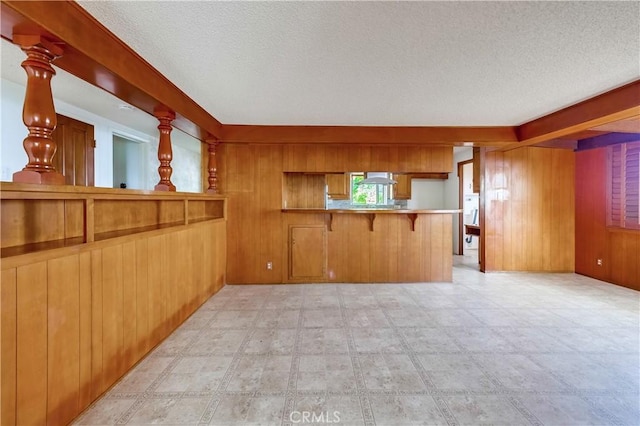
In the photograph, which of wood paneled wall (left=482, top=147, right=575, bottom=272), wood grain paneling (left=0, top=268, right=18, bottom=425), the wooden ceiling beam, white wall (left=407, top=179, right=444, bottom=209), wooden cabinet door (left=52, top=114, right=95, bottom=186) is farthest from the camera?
white wall (left=407, top=179, right=444, bottom=209)

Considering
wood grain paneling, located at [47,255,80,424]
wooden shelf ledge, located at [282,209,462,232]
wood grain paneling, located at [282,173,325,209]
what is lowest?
wood grain paneling, located at [47,255,80,424]

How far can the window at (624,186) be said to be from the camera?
383 centimetres

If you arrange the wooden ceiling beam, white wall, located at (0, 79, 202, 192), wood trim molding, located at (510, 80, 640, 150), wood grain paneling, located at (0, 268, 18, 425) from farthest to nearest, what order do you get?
white wall, located at (0, 79, 202, 192)
wood trim molding, located at (510, 80, 640, 150)
the wooden ceiling beam
wood grain paneling, located at (0, 268, 18, 425)

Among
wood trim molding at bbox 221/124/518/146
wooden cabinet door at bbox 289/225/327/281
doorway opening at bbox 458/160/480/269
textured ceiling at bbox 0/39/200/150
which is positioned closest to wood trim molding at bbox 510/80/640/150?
wood trim molding at bbox 221/124/518/146

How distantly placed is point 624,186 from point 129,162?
7.86m

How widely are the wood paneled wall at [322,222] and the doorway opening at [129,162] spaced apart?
1.75 m

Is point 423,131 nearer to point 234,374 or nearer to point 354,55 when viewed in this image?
point 354,55

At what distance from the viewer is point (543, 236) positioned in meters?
4.77

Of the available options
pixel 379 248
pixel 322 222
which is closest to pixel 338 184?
pixel 322 222

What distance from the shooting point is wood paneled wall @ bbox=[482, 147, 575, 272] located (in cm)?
473

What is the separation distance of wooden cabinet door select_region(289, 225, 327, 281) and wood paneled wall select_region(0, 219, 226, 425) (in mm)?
1856

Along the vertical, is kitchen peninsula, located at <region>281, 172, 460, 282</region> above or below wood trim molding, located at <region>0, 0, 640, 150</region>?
below

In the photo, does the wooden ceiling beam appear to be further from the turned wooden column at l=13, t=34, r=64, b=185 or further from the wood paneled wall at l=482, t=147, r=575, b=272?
the wood paneled wall at l=482, t=147, r=575, b=272

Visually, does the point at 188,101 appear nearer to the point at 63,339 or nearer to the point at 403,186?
the point at 63,339
